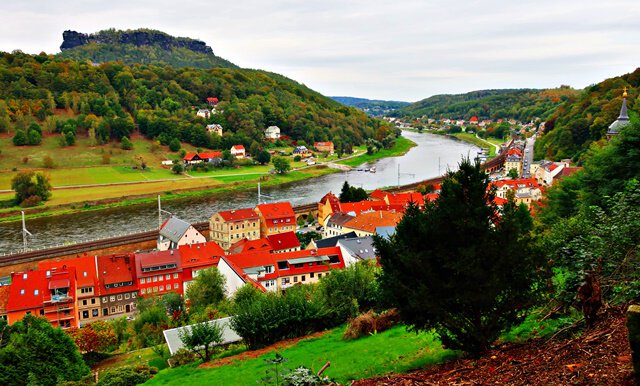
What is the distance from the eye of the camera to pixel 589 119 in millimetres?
63031

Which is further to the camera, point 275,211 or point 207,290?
point 275,211

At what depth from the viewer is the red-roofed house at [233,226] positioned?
4275 centimetres

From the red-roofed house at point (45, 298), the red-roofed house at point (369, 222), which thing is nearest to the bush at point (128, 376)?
the red-roofed house at point (45, 298)

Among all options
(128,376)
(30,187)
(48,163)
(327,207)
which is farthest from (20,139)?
(128,376)

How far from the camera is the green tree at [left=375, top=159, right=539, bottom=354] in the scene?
7.43 metres

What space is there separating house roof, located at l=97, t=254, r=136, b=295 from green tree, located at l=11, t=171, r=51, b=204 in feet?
106

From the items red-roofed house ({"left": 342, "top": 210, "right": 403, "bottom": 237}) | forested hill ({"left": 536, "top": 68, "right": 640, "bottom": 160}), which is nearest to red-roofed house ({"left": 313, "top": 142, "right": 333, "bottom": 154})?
forested hill ({"left": 536, "top": 68, "right": 640, "bottom": 160})

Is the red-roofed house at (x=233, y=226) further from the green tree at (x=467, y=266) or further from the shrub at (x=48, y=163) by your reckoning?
the shrub at (x=48, y=163)

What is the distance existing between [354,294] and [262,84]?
13569 centimetres

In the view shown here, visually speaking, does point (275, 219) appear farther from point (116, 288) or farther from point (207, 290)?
point (207, 290)

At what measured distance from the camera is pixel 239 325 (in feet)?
49.4

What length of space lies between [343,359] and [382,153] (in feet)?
327

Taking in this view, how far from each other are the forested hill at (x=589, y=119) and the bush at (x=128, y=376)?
178 feet

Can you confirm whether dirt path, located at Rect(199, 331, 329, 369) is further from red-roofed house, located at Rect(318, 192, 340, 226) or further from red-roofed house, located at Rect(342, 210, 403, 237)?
red-roofed house, located at Rect(318, 192, 340, 226)
